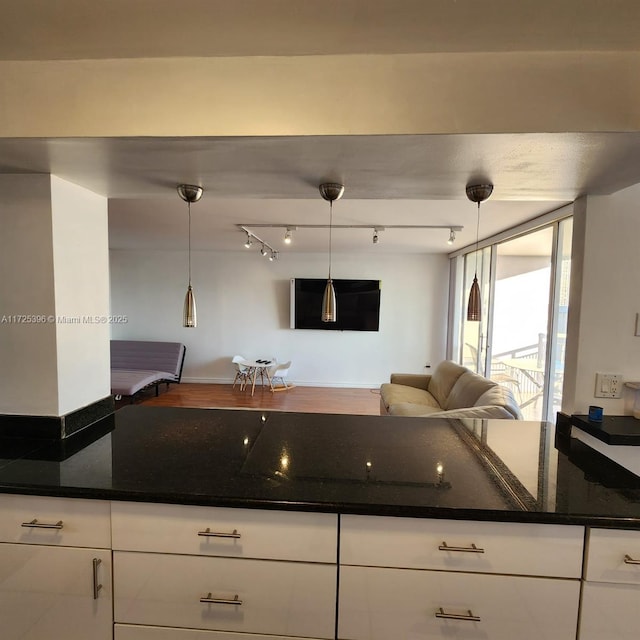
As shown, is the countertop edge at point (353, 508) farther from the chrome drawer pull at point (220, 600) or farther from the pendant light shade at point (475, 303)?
the pendant light shade at point (475, 303)

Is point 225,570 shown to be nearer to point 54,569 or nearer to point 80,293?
point 54,569

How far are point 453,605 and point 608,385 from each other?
120cm

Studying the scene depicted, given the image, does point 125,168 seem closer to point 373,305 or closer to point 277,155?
point 277,155

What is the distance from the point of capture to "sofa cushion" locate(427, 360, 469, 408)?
3.86 m

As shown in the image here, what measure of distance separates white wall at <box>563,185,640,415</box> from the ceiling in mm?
129

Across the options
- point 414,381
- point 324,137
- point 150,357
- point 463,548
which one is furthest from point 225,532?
point 150,357

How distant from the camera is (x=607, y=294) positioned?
1.52m

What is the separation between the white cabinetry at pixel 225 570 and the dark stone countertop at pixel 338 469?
0.07 m

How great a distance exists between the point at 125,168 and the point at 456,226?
334 cm

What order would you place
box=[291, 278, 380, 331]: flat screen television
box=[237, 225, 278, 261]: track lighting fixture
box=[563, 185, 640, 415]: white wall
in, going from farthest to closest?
box=[291, 278, 380, 331]: flat screen television → box=[237, 225, 278, 261]: track lighting fixture → box=[563, 185, 640, 415]: white wall

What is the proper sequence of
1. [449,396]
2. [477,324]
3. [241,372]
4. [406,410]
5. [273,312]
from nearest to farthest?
[406,410] < [449,396] < [477,324] < [241,372] < [273,312]

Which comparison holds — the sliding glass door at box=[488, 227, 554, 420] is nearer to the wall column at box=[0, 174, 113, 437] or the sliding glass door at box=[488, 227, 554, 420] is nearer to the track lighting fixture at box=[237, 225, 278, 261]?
the track lighting fixture at box=[237, 225, 278, 261]

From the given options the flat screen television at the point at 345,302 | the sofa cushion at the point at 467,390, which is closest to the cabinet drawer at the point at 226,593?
the sofa cushion at the point at 467,390

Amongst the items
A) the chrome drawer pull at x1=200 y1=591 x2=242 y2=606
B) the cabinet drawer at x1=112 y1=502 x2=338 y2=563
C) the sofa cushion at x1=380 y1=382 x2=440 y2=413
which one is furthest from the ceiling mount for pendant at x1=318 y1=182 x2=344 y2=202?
the sofa cushion at x1=380 y1=382 x2=440 y2=413
